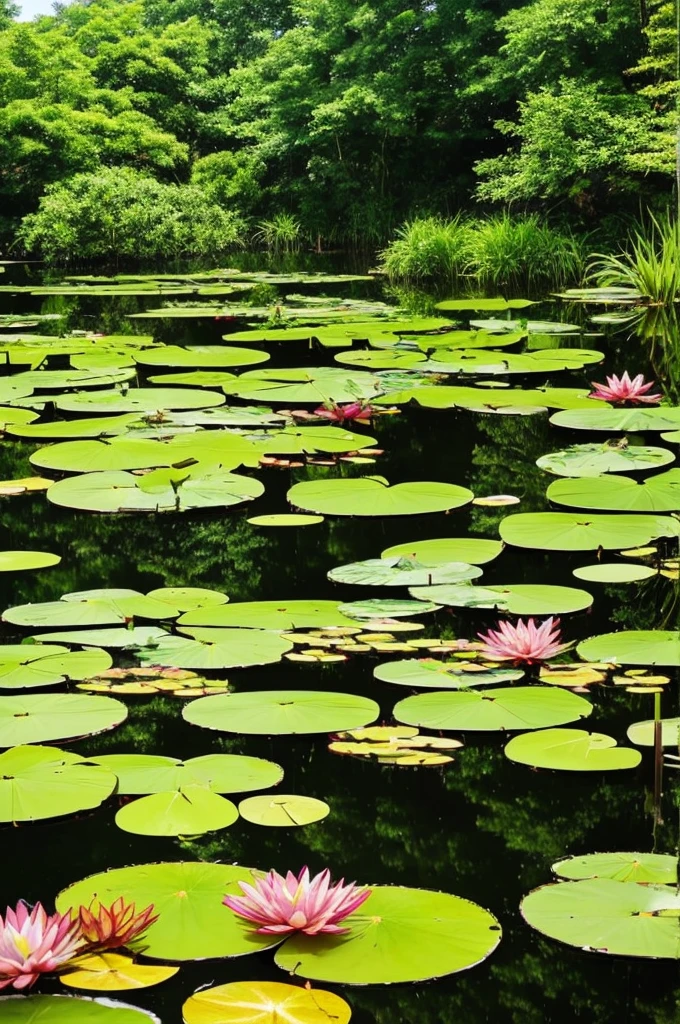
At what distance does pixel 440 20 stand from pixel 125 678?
15.7 meters

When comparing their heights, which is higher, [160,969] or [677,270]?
[677,270]

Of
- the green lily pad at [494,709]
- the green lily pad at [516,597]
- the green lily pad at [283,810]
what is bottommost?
the green lily pad at [283,810]

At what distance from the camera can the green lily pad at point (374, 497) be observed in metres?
3.48

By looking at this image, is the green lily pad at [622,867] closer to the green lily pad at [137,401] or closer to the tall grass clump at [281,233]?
the green lily pad at [137,401]

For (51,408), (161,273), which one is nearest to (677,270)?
(51,408)

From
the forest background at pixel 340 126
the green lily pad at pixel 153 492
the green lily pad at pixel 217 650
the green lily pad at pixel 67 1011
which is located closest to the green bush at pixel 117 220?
the forest background at pixel 340 126

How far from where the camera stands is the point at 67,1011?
1.31m

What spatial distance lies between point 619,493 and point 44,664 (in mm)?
1817

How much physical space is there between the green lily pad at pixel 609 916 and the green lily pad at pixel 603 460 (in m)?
2.43

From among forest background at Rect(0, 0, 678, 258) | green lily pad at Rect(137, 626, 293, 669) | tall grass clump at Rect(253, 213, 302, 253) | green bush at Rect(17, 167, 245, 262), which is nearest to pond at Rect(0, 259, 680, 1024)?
green lily pad at Rect(137, 626, 293, 669)

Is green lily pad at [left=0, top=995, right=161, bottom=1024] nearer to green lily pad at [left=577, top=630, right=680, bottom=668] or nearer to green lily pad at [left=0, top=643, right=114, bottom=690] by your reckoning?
green lily pad at [left=0, top=643, right=114, bottom=690]

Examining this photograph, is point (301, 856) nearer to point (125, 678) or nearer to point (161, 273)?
point (125, 678)

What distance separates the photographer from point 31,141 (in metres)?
16.8

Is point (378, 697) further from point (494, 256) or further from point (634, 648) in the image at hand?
point (494, 256)
